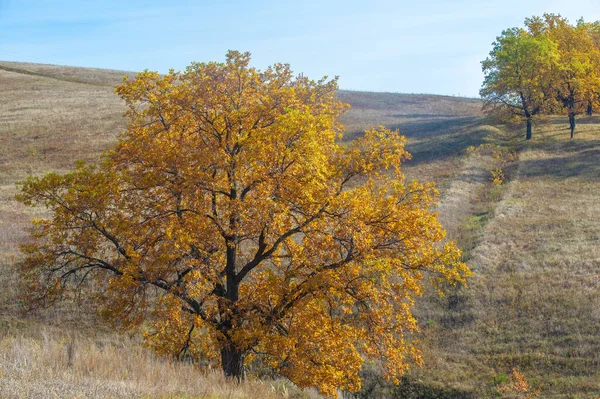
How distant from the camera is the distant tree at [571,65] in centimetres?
6150

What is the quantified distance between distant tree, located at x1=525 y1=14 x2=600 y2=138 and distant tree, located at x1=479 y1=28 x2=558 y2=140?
148 cm

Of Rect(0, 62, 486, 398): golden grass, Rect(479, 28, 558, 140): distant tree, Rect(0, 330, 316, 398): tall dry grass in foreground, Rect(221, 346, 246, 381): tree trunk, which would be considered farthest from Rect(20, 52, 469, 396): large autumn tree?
Rect(479, 28, 558, 140): distant tree

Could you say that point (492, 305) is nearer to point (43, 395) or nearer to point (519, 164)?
point (43, 395)

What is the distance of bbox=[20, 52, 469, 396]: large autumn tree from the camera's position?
15.0 m

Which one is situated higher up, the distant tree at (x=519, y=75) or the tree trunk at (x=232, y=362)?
the distant tree at (x=519, y=75)

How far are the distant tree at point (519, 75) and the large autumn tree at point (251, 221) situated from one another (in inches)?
2031

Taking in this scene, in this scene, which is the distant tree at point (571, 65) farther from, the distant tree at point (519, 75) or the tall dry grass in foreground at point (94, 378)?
the tall dry grass in foreground at point (94, 378)

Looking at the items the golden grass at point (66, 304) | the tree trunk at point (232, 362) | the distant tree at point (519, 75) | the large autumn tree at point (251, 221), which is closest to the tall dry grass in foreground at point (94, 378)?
the golden grass at point (66, 304)

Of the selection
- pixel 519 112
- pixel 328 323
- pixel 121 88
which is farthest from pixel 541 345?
pixel 519 112

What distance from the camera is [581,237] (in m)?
32.3

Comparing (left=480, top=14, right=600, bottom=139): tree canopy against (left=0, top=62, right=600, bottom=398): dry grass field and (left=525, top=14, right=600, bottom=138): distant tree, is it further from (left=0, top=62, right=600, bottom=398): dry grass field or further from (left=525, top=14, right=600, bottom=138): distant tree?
(left=0, top=62, right=600, bottom=398): dry grass field

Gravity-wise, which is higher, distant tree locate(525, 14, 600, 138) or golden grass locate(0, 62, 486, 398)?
distant tree locate(525, 14, 600, 138)

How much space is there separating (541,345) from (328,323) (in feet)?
35.8

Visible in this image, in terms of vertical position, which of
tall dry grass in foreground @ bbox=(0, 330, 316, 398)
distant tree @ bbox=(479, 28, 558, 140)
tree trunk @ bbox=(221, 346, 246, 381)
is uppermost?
distant tree @ bbox=(479, 28, 558, 140)
